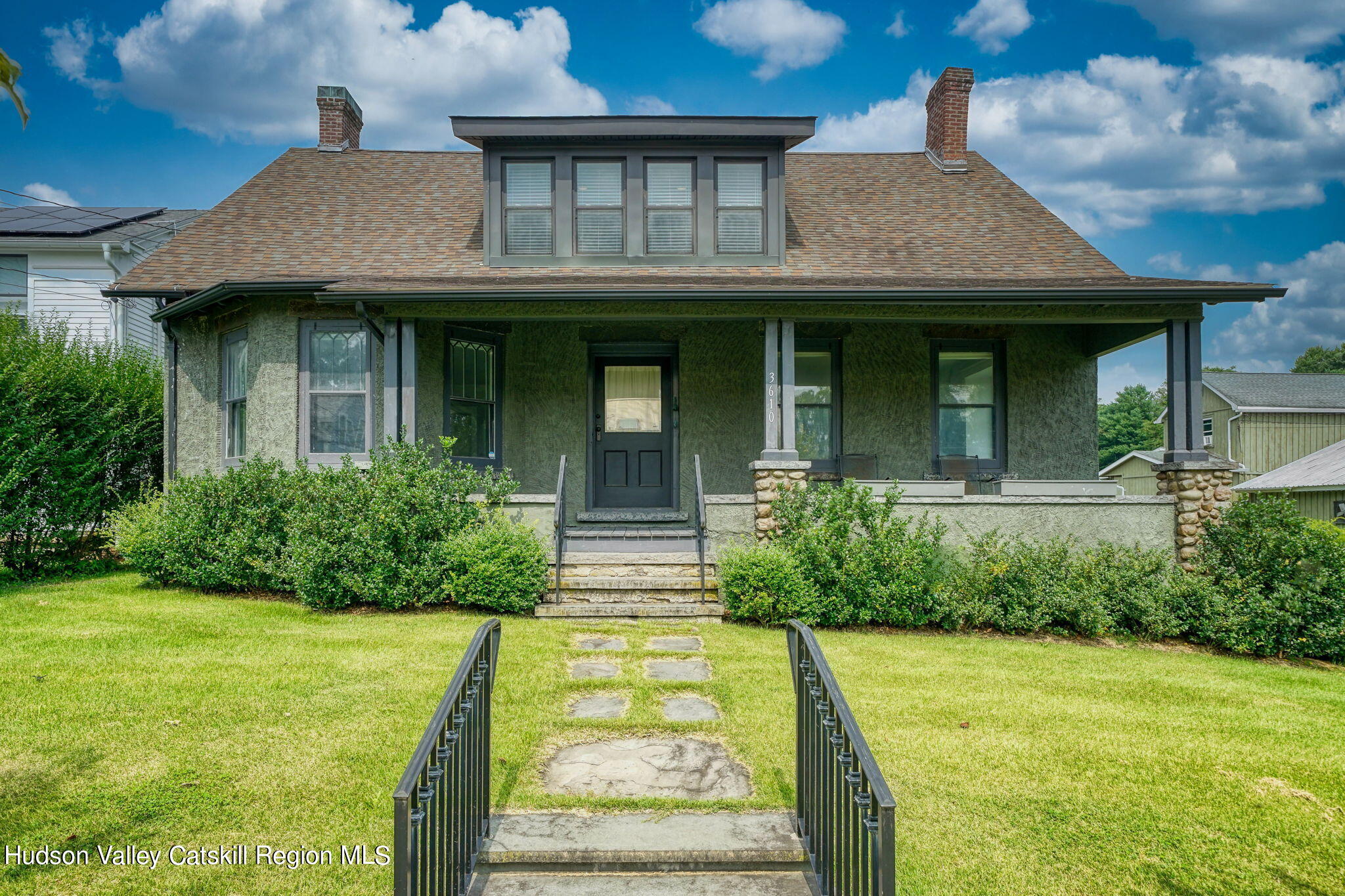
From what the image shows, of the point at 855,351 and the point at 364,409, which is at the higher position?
the point at 855,351

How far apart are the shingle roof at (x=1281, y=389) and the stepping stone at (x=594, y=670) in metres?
29.2

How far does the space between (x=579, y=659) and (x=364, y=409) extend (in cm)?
497

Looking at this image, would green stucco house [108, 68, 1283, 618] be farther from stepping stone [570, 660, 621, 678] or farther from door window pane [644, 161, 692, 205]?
stepping stone [570, 660, 621, 678]

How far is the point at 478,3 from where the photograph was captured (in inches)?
669

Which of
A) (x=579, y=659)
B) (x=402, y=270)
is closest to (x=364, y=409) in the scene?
(x=402, y=270)

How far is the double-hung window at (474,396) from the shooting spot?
9898 millimetres

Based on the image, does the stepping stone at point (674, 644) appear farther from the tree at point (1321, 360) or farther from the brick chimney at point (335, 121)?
the tree at point (1321, 360)

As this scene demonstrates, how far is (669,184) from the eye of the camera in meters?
10.3

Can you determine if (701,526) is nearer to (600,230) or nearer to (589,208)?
(600,230)

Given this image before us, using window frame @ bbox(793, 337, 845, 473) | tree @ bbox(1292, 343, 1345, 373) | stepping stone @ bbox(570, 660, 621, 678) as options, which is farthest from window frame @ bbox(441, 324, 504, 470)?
tree @ bbox(1292, 343, 1345, 373)

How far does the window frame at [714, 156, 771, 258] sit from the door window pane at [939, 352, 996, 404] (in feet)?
9.91

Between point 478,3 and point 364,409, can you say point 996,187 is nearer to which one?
point 364,409

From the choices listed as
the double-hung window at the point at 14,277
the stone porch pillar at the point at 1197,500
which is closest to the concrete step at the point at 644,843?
the stone porch pillar at the point at 1197,500

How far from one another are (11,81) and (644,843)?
3000 millimetres
